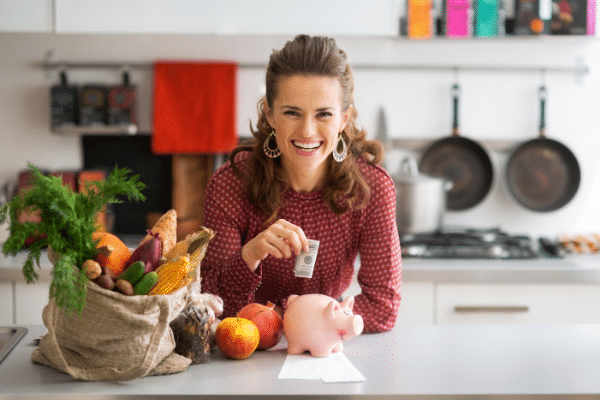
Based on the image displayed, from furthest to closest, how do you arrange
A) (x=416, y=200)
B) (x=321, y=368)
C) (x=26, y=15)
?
(x=416, y=200) → (x=26, y=15) → (x=321, y=368)

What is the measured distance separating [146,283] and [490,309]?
60.7 inches

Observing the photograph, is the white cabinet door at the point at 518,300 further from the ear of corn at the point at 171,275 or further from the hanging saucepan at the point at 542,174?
the ear of corn at the point at 171,275

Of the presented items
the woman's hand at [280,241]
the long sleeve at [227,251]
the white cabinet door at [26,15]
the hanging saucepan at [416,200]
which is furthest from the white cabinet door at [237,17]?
the woman's hand at [280,241]

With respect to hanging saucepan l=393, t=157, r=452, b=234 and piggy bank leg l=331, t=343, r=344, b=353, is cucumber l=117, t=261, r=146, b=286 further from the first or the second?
hanging saucepan l=393, t=157, r=452, b=234

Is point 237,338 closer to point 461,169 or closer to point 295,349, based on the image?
point 295,349

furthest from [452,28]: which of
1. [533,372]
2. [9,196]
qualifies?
[9,196]

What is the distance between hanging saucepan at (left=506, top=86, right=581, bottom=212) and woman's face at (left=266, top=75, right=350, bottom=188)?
5.03 feet

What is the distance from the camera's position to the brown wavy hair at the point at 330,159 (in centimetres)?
134

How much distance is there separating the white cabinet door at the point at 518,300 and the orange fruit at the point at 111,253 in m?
1.41

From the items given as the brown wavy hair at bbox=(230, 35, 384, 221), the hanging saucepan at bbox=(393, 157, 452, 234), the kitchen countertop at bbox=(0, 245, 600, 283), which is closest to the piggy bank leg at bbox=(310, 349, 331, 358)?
the brown wavy hair at bbox=(230, 35, 384, 221)

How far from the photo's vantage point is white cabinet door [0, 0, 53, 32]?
227cm

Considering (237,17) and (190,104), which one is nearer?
(237,17)

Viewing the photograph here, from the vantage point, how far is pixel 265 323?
1118 millimetres

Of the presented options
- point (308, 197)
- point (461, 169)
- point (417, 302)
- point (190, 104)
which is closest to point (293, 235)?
point (308, 197)
